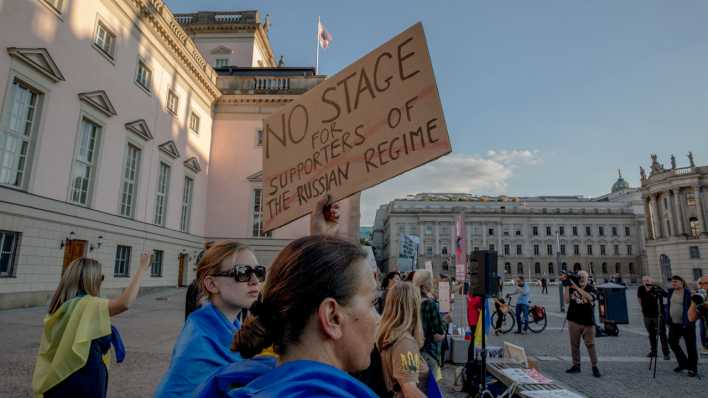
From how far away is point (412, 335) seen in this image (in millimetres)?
3041

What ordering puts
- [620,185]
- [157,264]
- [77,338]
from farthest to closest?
[620,185] < [157,264] < [77,338]

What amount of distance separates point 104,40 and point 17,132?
6.02m

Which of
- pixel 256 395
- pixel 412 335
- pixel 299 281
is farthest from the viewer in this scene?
pixel 412 335

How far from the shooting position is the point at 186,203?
2402 centimetres

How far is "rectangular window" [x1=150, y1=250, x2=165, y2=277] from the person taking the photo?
2041 centimetres

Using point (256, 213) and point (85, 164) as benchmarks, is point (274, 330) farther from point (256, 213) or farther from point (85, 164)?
point (256, 213)

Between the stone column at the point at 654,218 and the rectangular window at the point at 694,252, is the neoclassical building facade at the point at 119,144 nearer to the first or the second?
the rectangular window at the point at 694,252

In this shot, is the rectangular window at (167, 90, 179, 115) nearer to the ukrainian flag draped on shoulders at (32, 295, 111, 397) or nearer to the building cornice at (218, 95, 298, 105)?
the building cornice at (218, 95, 298, 105)

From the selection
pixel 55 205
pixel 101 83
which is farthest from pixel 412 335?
pixel 101 83

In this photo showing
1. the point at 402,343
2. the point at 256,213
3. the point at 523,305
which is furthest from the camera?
the point at 256,213

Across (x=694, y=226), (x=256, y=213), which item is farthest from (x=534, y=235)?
(x=256, y=213)

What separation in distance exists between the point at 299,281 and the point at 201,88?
88.4 ft

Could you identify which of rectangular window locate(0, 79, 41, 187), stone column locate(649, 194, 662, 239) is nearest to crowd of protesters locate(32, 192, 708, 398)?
rectangular window locate(0, 79, 41, 187)

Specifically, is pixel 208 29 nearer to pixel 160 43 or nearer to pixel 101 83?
pixel 160 43
